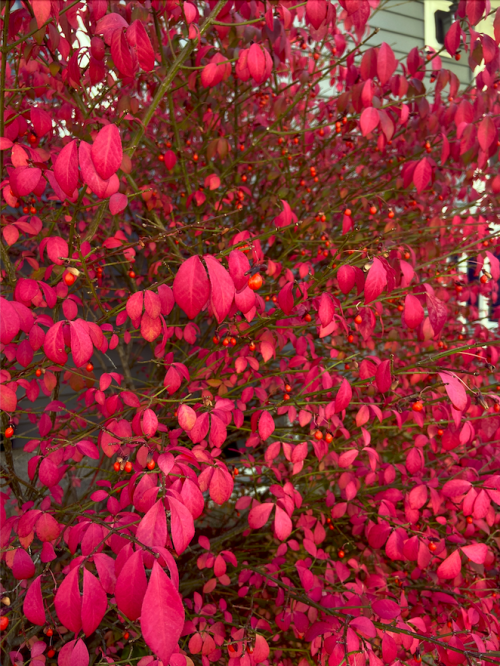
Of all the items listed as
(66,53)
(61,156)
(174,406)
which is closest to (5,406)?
(61,156)

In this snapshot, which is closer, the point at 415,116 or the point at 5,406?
the point at 5,406

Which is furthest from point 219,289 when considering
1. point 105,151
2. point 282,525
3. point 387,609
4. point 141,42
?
point 387,609

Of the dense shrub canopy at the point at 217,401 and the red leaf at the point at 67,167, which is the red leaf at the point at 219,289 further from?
the red leaf at the point at 67,167

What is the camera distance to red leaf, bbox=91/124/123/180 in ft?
3.19

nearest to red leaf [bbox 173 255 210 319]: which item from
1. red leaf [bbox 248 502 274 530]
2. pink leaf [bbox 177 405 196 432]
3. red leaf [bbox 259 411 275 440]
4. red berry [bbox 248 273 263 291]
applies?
red berry [bbox 248 273 263 291]

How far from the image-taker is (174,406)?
77.7 inches

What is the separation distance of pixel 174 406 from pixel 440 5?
5.37 m

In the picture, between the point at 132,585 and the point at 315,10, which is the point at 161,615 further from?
the point at 315,10

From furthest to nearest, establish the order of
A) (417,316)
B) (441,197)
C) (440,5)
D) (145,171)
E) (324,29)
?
(440,5) → (145,171) → (441,197) → (324,29) → (417,316)

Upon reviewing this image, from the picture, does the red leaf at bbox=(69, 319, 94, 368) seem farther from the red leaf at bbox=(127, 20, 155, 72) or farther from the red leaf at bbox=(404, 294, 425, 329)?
the red leaf at bbox=(404, 294, 425, 329)

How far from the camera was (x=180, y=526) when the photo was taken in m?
0.86

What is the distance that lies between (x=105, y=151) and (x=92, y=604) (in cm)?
90

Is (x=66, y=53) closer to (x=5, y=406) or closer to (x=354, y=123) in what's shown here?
(x=5, y=406)

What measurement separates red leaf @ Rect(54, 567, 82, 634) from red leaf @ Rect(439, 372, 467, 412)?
904mm
